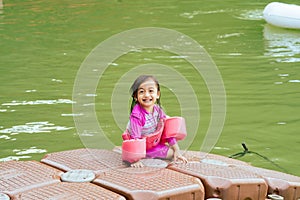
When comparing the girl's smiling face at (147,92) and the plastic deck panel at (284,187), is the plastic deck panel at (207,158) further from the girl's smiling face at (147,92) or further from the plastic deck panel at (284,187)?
the girl's smiling face at (147,92)

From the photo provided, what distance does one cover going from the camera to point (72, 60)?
9.40 m

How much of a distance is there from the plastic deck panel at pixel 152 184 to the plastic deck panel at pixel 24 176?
296 millimetres

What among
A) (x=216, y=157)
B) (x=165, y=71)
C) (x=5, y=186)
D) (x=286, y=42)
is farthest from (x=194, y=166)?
(x=286, y=42)

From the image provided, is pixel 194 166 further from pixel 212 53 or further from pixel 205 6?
pixel 205 6

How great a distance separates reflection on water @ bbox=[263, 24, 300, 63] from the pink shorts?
509cm

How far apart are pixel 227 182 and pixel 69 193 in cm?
97

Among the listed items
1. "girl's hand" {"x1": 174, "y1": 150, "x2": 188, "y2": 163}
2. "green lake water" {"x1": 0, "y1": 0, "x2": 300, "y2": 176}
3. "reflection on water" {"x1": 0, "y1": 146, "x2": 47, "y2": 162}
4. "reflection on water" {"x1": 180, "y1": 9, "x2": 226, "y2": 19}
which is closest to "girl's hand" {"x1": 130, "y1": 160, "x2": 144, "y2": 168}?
"girl's hand" {"x1": 174, "y1": 150, "x2": 188, "y2": 163}

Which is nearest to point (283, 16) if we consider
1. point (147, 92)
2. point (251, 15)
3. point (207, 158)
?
point (251, 15)

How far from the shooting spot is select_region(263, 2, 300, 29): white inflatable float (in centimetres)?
1123

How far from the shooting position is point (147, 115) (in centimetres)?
421

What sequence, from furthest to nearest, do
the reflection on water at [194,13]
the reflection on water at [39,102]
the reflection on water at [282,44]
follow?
the reflection on water at [194,13] < the reflection on water at [282,44] < the reflection on water at [39,102]

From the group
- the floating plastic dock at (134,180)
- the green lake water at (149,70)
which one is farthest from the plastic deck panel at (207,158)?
the green lake water at (149,70)

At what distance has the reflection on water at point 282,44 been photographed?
30.5 feet

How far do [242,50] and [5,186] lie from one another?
665cm
